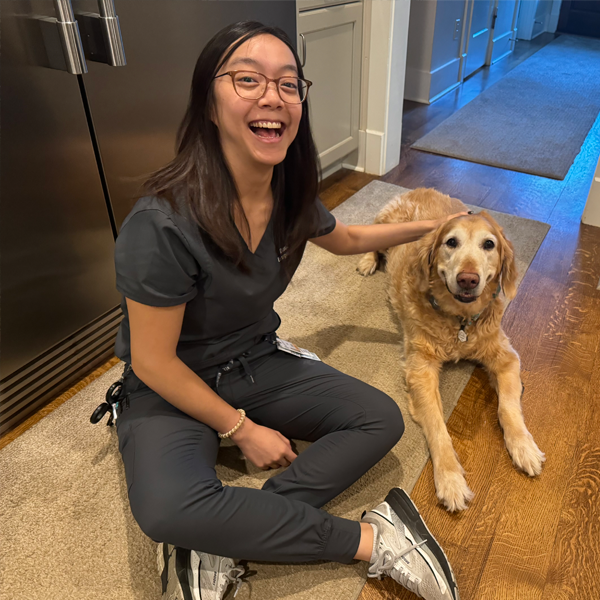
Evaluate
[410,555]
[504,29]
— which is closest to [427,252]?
[410,555]

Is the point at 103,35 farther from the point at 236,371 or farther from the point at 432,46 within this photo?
the point at 432,46

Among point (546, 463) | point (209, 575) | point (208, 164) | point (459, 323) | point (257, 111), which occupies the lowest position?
point (546, 463)

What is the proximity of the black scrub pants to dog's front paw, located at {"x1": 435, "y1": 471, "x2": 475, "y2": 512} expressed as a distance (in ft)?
0.61

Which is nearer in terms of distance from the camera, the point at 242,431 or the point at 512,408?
the point at 242,431

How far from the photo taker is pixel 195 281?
1126 mm

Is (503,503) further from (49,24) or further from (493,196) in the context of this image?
(493,196)

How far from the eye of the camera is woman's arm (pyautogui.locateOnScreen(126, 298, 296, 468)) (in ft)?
3.57

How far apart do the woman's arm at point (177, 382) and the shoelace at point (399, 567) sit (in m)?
0.32

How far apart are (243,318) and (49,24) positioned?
1.01 metres

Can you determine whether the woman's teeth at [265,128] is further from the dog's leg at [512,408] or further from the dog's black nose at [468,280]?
the dog's leg at [512,408]

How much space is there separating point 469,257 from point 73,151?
1.31 m

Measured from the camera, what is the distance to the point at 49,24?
55.6 inches

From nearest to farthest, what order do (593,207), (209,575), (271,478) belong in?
(209,575) → (271,478) → (593,207)

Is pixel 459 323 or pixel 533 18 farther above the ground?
pixel 533 18
